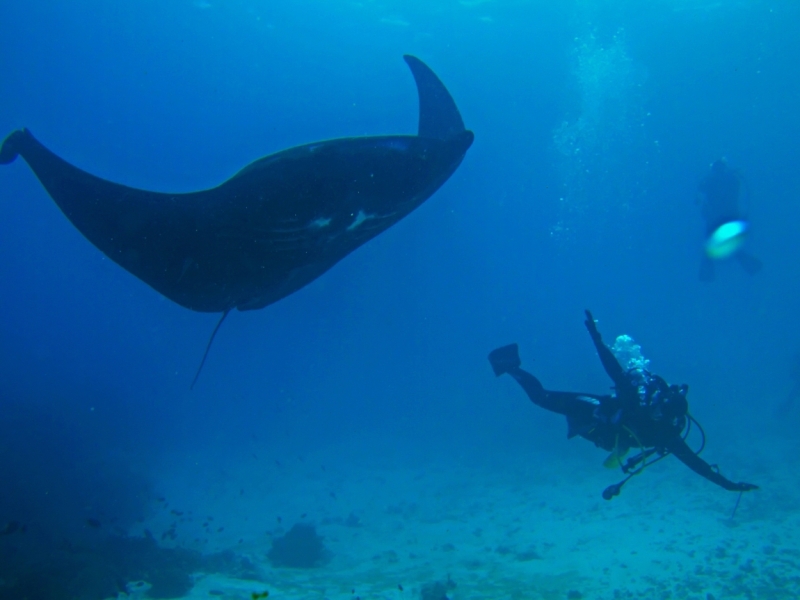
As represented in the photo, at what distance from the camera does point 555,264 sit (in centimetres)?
12812

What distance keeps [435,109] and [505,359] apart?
737 cm

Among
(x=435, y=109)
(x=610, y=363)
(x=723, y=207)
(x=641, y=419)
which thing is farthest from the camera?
(x=723, y=207)

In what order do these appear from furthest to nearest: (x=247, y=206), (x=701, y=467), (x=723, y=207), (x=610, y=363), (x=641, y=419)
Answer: (x=723, y=207), (x=610, y=363), (x=641, y=419), (x=701, y=467), (x=247, y=206)

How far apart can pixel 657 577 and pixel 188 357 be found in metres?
78.0

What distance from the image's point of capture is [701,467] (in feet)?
22.2

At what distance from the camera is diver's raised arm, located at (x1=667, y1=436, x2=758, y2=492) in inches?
252

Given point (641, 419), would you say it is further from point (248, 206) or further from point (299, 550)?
point (299, 550)

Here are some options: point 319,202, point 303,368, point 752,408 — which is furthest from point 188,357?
point 319,202

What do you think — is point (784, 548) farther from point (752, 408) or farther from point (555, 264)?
point (555, 264)

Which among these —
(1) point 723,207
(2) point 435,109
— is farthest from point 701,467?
(1) point 723,207

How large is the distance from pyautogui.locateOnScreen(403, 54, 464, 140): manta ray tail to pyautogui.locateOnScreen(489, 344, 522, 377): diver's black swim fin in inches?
276

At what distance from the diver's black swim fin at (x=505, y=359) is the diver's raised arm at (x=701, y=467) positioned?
4546 mm

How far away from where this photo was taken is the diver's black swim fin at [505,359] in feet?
37.9

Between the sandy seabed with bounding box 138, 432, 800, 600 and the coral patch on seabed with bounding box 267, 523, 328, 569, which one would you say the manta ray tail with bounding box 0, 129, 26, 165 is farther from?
the coral patch on seabed with bounding box 267, 523, 328, 569
